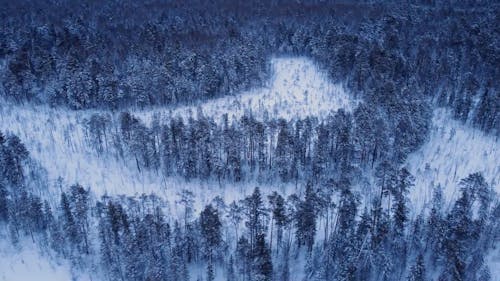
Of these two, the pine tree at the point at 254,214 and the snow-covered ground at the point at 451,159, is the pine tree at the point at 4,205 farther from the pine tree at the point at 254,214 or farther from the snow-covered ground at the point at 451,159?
the snow-covered ground at the point at 451,159

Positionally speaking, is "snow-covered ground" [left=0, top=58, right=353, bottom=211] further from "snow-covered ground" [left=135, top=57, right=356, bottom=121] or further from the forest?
the forest

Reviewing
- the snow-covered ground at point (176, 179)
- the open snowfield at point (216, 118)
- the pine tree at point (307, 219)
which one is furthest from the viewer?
the open snowfield at point (216, 118)

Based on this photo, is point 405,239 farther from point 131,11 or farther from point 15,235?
point 131,11

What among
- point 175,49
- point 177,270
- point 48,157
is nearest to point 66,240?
point 177,270

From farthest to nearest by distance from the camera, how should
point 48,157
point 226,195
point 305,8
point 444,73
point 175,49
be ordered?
point 305,8, point 175,49, point 444,73, point 48,157, point 226,195

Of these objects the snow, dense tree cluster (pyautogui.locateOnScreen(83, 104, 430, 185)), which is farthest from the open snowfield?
the snow

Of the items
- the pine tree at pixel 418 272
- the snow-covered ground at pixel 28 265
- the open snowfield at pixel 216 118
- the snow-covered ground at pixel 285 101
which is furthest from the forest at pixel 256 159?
the snow-covered ground at pixel 285 101

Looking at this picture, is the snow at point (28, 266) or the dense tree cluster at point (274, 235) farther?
the snow at point (28, 266)

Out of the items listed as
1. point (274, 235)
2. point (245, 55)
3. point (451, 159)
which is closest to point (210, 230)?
point (274, 235)
